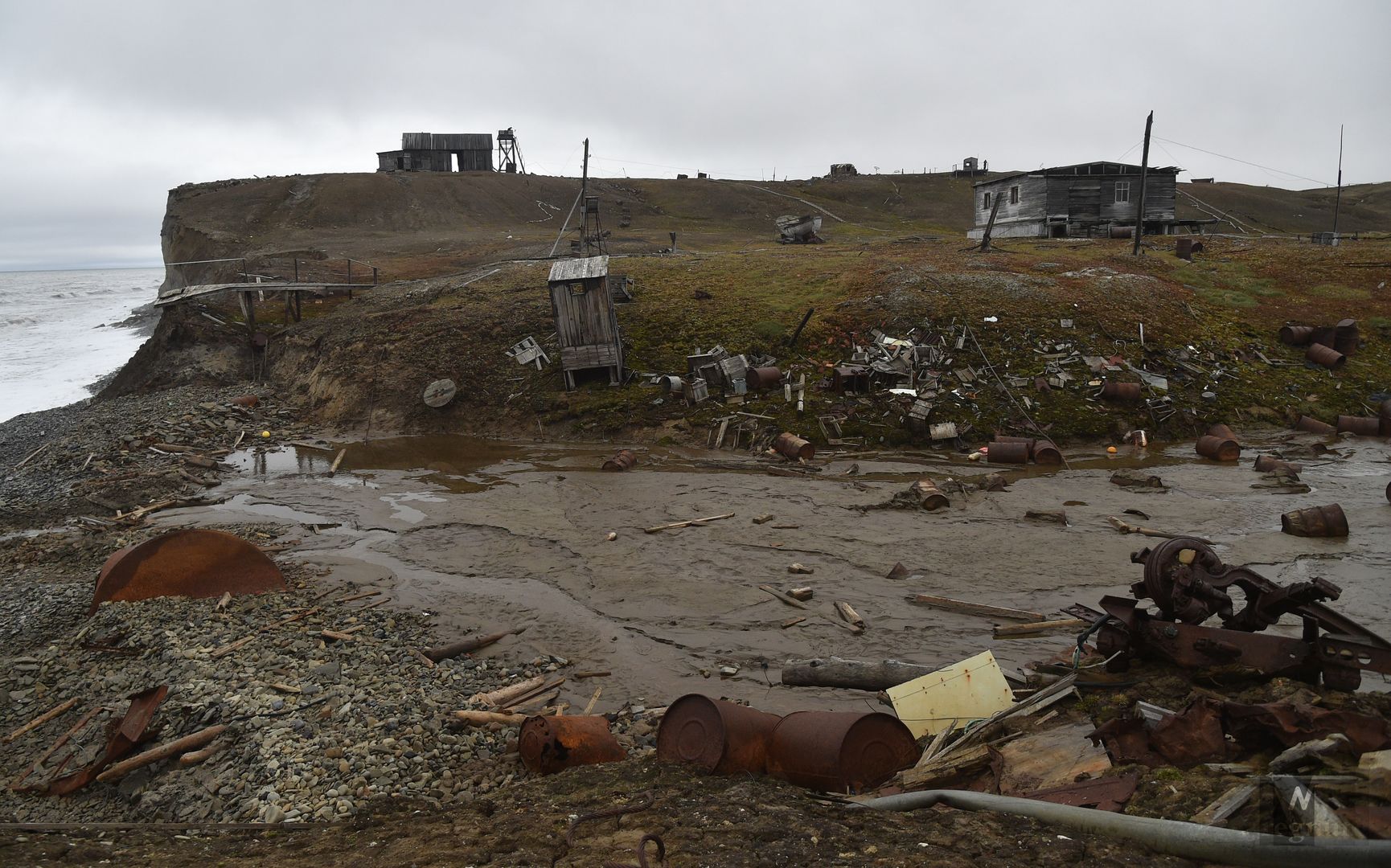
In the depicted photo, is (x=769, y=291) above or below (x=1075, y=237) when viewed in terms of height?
below

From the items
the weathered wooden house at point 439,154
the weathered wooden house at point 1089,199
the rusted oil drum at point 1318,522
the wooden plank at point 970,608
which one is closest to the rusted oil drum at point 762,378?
the wooden plank at point 970,608

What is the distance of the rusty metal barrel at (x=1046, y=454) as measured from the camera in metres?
15.1

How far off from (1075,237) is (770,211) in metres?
24.6

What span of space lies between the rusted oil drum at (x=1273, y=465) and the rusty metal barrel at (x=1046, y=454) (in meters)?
3.15

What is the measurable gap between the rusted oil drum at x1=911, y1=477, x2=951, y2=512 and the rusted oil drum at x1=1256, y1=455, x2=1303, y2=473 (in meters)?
5.81

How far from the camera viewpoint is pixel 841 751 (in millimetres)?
5258

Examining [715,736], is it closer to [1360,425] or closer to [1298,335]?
[1360,425]

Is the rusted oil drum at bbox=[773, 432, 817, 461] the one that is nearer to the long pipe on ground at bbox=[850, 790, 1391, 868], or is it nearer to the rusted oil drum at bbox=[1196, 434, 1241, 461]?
the rusted oil drum at bbox=[1196, 434, 1241, 461]

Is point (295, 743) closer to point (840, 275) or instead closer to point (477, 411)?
point (477, 411)

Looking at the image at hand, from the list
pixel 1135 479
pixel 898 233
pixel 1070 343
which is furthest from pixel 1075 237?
pixel 1135 479

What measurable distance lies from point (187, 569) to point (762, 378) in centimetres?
1197

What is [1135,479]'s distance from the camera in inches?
543

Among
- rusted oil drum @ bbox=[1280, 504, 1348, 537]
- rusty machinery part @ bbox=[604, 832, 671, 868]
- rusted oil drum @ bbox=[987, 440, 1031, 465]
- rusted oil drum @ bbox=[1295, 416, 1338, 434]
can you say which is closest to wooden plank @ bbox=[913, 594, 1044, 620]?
rusted oil drum @ bbox=[1280, 504, 1348, 537]

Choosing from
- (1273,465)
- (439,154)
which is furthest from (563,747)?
(439,154)
